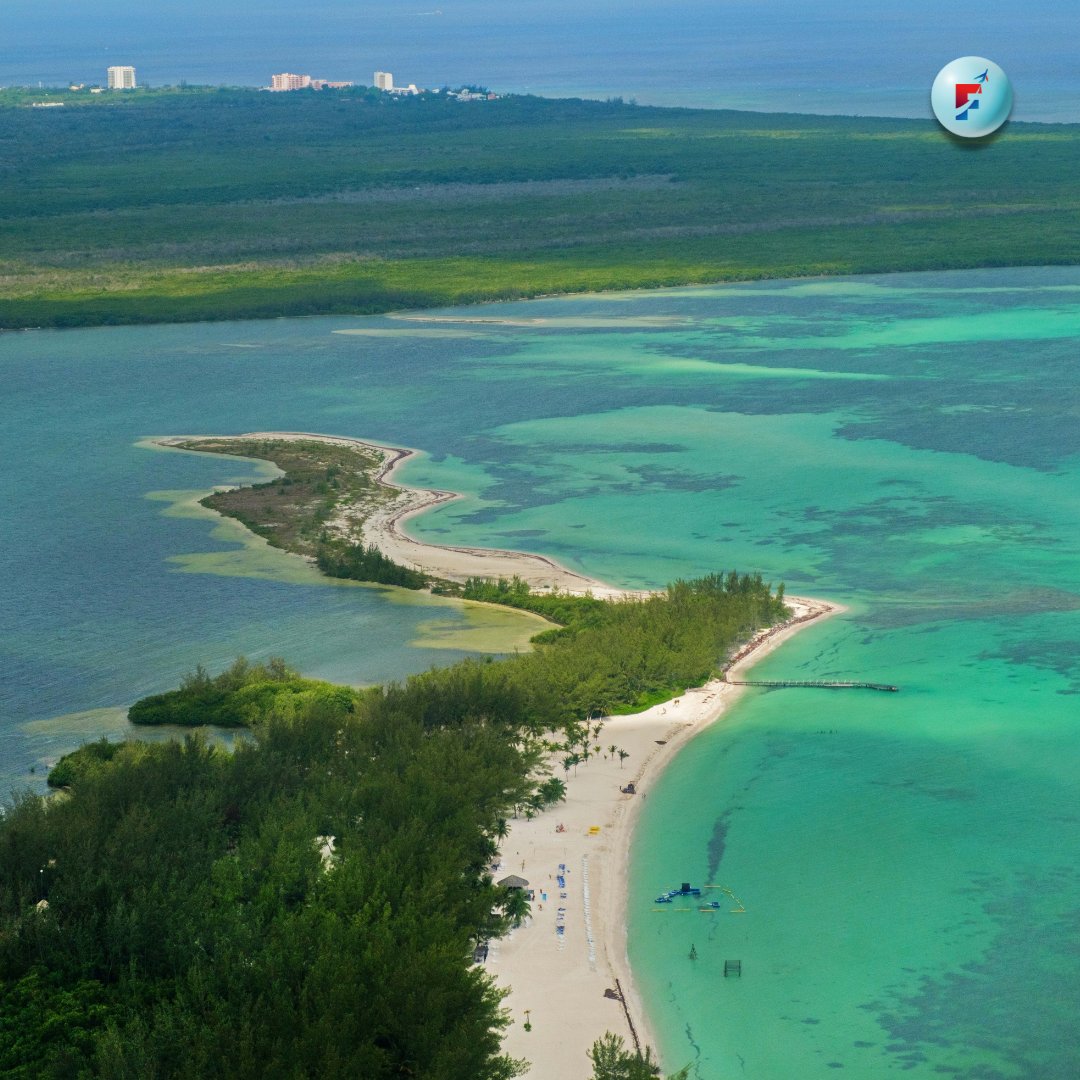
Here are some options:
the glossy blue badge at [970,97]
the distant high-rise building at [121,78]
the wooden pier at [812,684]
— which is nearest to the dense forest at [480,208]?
the glossy blue badge at [970,97]

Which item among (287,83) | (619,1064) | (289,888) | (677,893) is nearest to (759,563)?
(677,893)

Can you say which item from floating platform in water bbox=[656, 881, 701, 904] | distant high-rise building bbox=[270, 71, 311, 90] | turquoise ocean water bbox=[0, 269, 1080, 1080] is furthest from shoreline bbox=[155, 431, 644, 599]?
distant high-rise building bbox=[270, 71, 311, 90]

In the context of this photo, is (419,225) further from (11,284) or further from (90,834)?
(90,834)

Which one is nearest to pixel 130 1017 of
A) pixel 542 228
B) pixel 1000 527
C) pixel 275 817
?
pixel 275 817

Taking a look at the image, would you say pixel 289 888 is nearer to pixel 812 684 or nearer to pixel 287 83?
pixel 812 684

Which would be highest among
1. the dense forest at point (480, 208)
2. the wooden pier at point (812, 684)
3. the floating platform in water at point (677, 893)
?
the dense forest at point (480, 208)

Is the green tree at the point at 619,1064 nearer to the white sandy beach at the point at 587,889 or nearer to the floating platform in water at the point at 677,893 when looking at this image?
the white sandy beach at the point at 587,889
